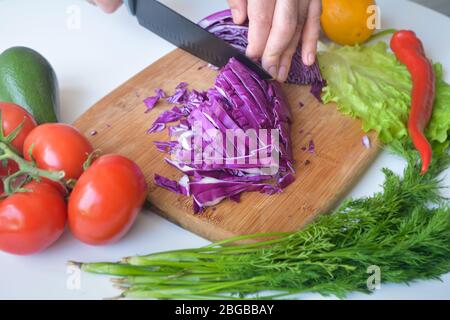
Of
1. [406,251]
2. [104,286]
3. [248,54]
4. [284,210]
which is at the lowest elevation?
[104,286]

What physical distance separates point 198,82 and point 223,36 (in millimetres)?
308

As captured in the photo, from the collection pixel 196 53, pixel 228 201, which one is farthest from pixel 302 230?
pixel 196 53

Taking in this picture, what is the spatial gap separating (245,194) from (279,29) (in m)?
0.72

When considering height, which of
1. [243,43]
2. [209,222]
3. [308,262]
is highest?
[243,43]

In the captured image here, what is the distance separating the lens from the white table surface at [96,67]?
1.79m

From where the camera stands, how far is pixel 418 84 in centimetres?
243

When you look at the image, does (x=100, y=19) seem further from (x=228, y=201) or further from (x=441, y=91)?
(x=441, y=91)

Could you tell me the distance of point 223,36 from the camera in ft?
8.80

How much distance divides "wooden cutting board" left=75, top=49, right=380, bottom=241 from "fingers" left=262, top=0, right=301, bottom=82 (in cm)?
22

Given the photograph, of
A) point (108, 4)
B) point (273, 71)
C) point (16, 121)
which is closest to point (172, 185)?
point (16, 121)

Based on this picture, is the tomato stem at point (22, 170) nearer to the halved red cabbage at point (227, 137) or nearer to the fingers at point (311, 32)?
the halved red cabbage at point (227, 137)

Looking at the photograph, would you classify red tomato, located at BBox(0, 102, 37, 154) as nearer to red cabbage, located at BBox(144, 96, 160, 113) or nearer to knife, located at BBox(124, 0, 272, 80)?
red cabbage, located at BBox(144, 96, 160, 113)

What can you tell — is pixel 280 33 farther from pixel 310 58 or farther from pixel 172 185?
pixel 172 185

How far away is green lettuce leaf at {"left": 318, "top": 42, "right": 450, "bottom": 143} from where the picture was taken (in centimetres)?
230
